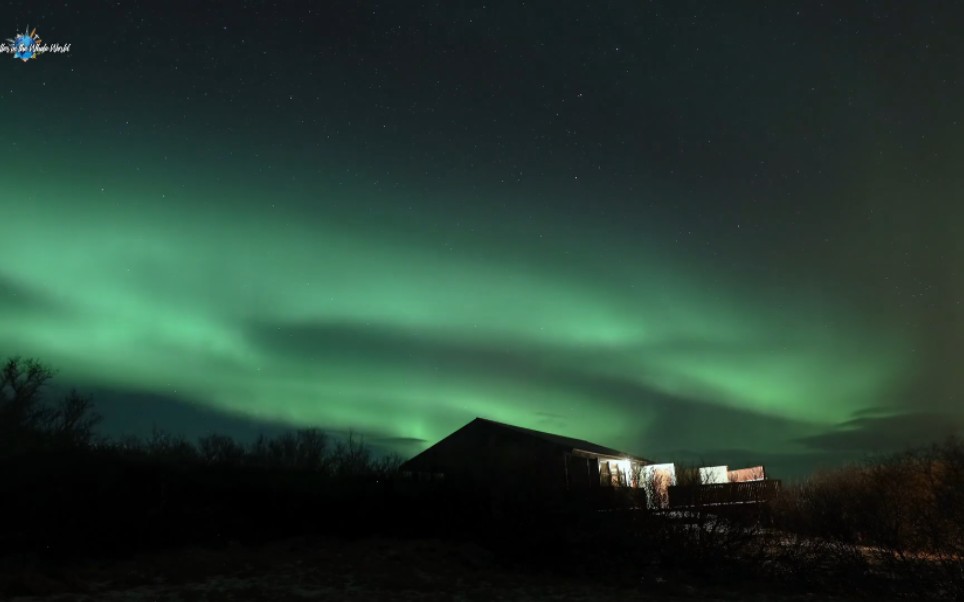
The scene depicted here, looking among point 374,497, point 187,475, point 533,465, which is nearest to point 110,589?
point 187,475

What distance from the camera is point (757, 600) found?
50.5 feet

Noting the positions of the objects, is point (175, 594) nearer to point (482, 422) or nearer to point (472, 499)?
point (472, 499)

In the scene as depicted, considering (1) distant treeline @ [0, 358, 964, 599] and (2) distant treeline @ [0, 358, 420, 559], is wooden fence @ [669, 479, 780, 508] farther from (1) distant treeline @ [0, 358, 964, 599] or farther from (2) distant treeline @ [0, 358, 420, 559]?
(2) distant treeline @ [0, 358, 420, 559]

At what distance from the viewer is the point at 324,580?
1669cm

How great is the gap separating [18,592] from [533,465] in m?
13.6

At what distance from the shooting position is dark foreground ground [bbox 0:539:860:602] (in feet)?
48.1

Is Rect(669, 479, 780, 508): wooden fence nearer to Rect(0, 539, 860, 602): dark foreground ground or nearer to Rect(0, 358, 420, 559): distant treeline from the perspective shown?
Rect(0, 539, 860, 602): dark foreground ground

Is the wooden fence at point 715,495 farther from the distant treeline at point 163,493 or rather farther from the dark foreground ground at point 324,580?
the distant treeline at point 163,493

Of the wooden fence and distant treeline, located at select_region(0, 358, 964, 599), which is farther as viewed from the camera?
the wooden fence

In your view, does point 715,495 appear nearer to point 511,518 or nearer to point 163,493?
point 511,518

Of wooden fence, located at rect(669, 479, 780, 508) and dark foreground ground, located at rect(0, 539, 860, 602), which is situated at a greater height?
wooden fence, located at rect(669, 479, 780, 508)

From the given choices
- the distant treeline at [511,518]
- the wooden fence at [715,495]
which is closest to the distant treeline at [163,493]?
the distant treeline at [511,518]

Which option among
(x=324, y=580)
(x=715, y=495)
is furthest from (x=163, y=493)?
(x=715, y=495)

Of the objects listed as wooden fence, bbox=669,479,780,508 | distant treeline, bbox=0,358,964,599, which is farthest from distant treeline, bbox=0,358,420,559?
wooden fence, bbox=669,479,780,508
